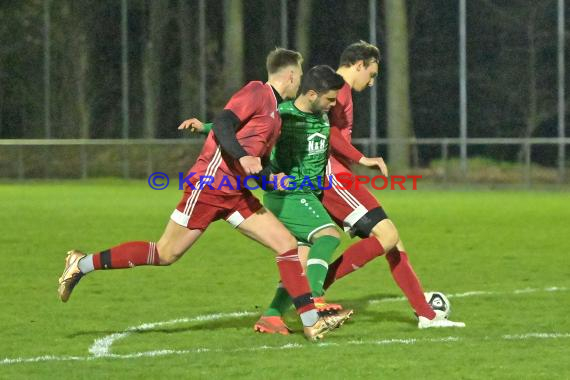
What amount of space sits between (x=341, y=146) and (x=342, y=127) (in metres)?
0.22

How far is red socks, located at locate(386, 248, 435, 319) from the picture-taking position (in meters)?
8.75

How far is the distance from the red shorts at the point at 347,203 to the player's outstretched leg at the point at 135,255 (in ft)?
3.47

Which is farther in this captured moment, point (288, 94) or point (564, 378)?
point (288, 94)

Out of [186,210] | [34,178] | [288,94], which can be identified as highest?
[288,94]

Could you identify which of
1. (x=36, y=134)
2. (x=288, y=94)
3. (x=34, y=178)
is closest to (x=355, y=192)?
(x=288, y=94)

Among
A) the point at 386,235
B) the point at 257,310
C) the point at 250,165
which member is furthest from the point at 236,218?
the point at 257,310

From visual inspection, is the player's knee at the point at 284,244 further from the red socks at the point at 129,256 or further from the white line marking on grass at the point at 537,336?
the white line marking on grass at the point at 537,336

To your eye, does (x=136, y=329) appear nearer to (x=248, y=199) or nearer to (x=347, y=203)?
(x=248, y=199)

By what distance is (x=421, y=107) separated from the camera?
3275 cm

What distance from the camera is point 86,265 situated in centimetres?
852

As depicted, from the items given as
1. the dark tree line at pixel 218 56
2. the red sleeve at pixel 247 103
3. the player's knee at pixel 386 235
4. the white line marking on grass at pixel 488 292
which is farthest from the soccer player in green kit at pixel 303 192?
the dark tree line at pixel 218 56

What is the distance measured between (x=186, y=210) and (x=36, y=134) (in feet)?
87.7

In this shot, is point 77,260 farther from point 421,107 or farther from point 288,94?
point 421,107

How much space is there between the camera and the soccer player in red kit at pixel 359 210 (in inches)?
346
